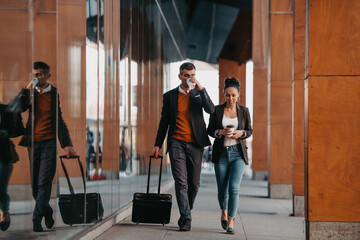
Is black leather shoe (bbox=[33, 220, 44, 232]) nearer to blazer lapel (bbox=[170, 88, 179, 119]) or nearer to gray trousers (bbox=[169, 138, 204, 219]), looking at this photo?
gray trousers (bbox=[169, 138, 204, 219])

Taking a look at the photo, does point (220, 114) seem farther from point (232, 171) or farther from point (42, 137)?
point (42, 137)

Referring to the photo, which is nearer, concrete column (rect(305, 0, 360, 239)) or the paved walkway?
concrete column (rect(305, 0, 360, 239))

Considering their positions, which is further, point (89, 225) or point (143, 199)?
point (143, 199)

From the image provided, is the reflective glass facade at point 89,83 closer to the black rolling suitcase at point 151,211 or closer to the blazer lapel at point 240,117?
the black rolling suitcase at point 151,211

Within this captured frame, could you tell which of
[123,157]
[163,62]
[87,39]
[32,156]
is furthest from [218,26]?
[32,156]

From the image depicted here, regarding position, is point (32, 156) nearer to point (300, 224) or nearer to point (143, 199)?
point (143, 199)

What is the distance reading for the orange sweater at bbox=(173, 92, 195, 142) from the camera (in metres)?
6.81

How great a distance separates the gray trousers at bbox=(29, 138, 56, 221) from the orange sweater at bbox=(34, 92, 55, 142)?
5cm

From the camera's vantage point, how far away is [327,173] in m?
5.66

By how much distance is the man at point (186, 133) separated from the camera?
6.71 meters

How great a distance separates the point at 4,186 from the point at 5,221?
215mm

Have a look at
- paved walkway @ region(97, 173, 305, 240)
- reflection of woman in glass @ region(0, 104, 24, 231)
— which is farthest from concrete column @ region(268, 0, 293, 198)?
reflection of woman in glass @ region(0, 104, 24, 231)

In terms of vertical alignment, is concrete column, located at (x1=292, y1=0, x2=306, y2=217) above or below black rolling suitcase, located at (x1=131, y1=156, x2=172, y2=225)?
above

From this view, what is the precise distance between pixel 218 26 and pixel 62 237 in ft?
79.2
